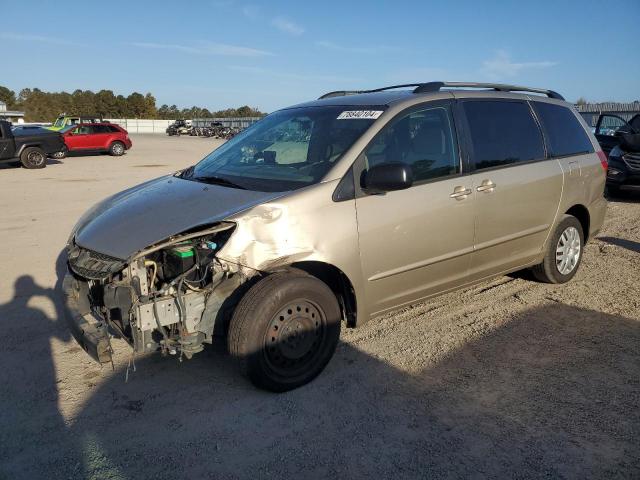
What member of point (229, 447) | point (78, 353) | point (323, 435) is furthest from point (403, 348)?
point (78, 353)

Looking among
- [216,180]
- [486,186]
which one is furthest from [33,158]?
[486,186]

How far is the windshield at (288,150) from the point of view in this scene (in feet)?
12.3

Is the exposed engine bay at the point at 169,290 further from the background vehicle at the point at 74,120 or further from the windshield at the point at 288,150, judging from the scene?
the background vehicle at the point at 74,120

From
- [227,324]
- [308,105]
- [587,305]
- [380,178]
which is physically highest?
[308,105]

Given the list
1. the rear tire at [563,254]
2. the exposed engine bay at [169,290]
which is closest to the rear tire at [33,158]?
the exposed engine bay at [169,290]

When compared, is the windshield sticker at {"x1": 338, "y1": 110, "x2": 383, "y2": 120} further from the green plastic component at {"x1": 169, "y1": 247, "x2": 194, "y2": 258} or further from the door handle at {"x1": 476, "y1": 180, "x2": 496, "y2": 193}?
the green plastic component at {"x1": 169, "y1": 247, "x2": 194, "y2": 258}

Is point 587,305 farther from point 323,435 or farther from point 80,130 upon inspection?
point 80,130

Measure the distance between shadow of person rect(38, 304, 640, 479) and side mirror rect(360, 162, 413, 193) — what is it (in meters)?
1.28

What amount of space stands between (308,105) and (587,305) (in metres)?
3.17

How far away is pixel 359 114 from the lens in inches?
156

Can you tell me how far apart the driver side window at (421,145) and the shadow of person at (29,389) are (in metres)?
2.58

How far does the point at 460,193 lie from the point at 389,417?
6.08 ft

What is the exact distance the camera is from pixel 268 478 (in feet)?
8.68

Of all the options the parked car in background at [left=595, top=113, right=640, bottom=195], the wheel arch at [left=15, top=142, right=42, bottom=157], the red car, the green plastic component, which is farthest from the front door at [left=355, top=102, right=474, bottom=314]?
the red car
